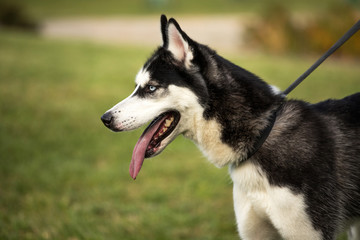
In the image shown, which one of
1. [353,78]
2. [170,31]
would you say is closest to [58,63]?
[353,78]

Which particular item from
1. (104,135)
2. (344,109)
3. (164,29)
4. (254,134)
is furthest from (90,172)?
(344,109)

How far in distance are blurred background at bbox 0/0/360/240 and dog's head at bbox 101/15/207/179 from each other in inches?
70.4

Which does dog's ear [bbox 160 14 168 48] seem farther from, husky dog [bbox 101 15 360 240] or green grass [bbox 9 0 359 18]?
green grass [bbox 9 0 359 18]

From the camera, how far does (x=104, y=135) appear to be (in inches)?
302

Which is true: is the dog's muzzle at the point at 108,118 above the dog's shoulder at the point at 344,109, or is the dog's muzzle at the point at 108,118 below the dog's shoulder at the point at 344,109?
below

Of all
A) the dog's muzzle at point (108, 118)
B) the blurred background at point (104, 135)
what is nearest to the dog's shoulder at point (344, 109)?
the dog's muzzle at point (108, 118)

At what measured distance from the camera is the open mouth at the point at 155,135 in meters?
2.79

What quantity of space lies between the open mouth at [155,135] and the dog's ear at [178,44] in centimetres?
39

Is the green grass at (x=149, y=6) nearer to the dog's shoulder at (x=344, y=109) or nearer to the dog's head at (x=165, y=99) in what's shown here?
the dog's head at (x=165, y=99)

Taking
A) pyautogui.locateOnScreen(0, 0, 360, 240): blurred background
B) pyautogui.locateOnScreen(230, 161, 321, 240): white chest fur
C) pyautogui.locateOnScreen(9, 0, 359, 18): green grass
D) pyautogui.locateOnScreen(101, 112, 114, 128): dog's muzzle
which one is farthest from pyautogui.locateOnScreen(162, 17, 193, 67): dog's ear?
pyautogui.locateOnScreen(9, 0, 359, 18): green grass

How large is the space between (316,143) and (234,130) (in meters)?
0.55

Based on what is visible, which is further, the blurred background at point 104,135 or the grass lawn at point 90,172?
the blurred background at point 104,135

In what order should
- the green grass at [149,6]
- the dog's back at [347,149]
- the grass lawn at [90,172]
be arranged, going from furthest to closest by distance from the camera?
1. the green grass at [149,6]
2. the grass lawn at [90,172]
3. the dog's back at [347,149]

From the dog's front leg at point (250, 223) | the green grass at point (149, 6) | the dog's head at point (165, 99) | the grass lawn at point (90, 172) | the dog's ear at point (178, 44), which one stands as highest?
the green grass at point (149, 6)
